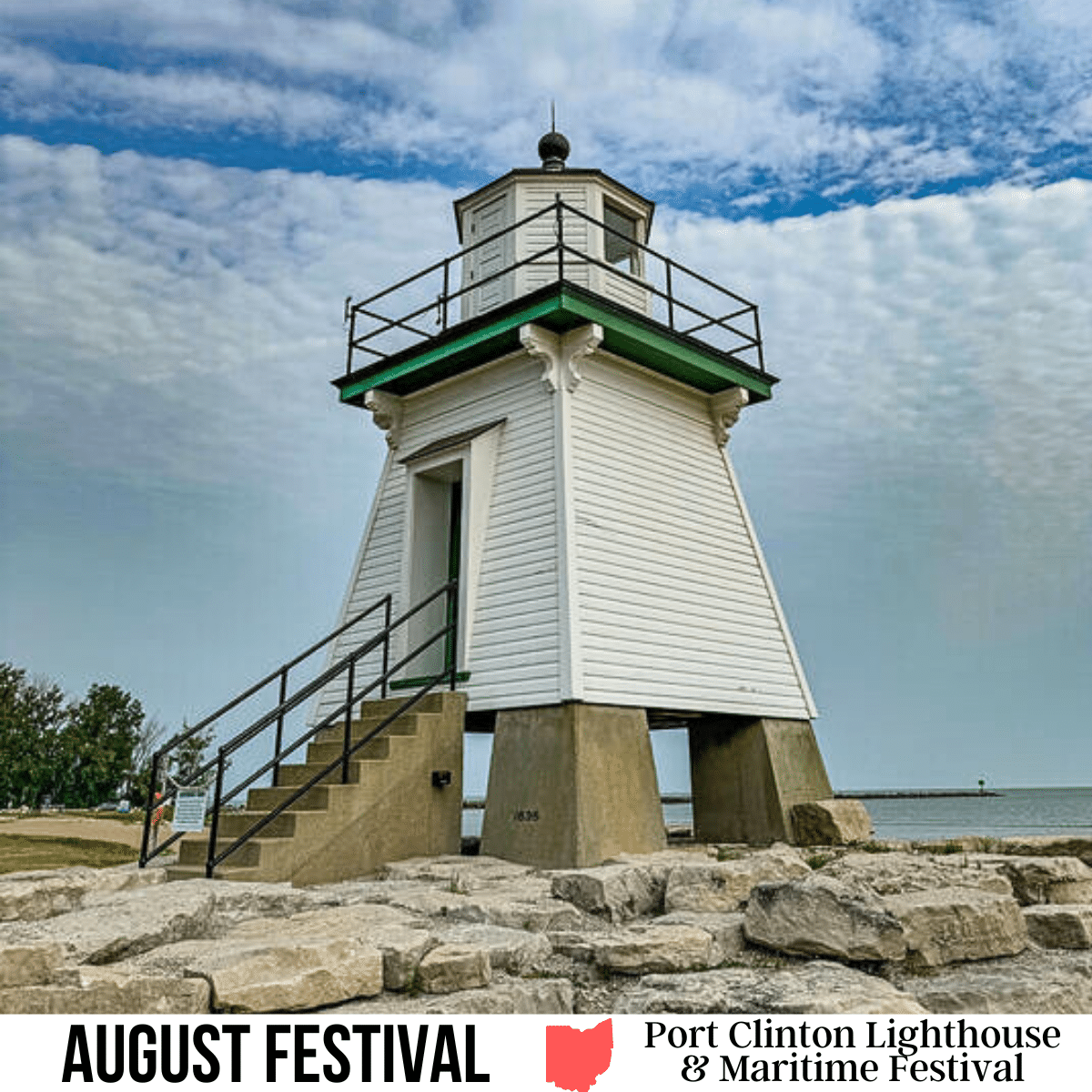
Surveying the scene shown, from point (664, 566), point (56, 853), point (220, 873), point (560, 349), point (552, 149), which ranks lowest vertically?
point (220, 873)

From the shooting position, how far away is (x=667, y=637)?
37.6ft

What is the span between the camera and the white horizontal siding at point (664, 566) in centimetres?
1082

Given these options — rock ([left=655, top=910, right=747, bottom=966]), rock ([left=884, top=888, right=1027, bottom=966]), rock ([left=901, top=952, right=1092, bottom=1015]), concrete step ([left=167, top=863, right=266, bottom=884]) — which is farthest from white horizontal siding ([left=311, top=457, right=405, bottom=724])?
rock ([left=901, top=952, right=1092, bottom=1015])

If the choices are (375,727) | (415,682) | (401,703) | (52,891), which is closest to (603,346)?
(415,682)

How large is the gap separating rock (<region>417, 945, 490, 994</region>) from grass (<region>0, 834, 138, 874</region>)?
7.50 meters

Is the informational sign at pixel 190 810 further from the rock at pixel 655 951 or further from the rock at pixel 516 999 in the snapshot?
the rock at pixel 516 999

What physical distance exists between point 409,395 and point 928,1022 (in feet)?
37.1

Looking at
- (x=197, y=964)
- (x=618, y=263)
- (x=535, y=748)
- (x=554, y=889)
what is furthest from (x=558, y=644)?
(x=618, y=263)

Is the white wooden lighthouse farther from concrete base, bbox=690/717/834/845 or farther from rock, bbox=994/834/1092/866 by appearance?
rock, bbox=994/834/1092/866

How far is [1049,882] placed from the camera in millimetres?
6590

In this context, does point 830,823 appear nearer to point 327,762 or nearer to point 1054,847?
point 1054,847

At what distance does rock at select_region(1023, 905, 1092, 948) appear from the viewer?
17.6 feet

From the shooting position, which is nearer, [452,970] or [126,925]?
[452,970]

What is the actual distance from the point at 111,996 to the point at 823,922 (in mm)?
3523
